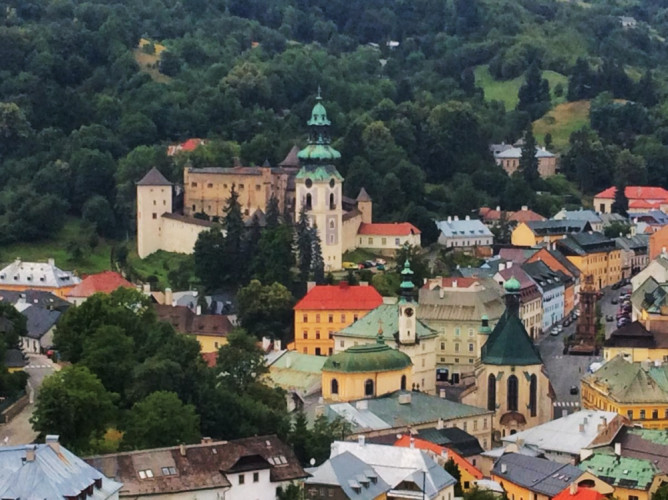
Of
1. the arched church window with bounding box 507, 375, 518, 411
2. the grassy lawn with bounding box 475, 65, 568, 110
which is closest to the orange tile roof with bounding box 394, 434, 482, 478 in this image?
the arched church window with bounding box 507, 375, 518, 411

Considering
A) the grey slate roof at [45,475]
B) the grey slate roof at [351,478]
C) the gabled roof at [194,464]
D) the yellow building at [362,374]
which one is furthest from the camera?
the yellow building at [362,374]

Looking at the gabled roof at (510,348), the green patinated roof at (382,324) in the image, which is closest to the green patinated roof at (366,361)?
the gabled roof at (510,348)

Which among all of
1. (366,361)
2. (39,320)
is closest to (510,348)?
(366,361)

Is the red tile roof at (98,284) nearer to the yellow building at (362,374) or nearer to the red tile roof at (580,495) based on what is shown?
the yellow building at (362,374)

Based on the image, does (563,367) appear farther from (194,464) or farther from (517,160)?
(517,160)

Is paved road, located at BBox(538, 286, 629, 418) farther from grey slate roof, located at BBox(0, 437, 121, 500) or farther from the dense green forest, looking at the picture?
grey slate roof, located at BBox(0, 437, 121, 500)

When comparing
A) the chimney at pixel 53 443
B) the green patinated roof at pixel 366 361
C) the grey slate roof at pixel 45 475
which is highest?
the chimney at pixel 53 443
